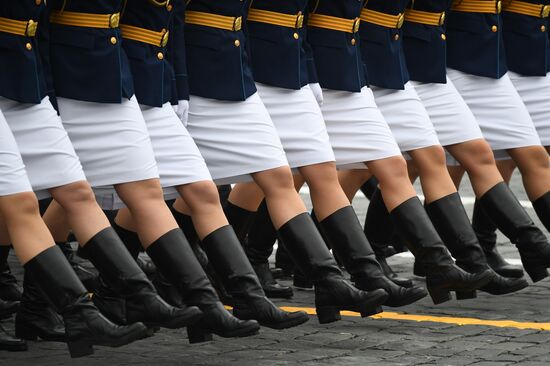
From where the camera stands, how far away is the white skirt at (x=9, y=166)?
5.68 meters

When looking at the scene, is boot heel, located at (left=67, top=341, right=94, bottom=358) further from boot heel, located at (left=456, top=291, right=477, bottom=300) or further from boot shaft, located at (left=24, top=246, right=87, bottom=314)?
boot heel, located at (left=456, top=291, right=477, bottom=300)

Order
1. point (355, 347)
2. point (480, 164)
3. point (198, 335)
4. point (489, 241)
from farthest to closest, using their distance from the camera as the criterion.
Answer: point (489, 241)
point (480, 164)
point (355, 347)
point (198, 335)

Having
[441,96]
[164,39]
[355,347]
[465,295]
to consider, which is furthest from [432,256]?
[164,39]

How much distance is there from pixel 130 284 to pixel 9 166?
64 centimetres

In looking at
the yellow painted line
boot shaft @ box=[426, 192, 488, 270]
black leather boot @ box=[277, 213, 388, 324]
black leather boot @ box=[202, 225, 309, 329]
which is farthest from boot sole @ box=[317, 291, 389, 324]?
boot shaft @ box=[426, 192, 488, 270]

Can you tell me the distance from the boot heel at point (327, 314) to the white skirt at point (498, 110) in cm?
155

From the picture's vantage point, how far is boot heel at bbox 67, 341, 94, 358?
5789 mm

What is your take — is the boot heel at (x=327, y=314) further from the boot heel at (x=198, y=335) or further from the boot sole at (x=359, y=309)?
the boot heel at (x=198, y=335)

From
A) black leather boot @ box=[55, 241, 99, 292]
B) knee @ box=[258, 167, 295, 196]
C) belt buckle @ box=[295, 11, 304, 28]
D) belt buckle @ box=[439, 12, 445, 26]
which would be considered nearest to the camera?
knee @ box=[258, 167, 295, 196]

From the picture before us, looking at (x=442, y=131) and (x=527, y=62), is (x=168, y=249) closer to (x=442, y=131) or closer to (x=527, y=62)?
(x=442, y=131)

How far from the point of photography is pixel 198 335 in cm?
611

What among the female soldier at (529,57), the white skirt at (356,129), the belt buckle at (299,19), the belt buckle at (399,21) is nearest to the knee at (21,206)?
the belt buckle at (299,19)

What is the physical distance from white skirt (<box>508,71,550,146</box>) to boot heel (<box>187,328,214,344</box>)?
2627 mm

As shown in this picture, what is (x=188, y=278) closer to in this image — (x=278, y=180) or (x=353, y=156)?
(x=278, y=180)
